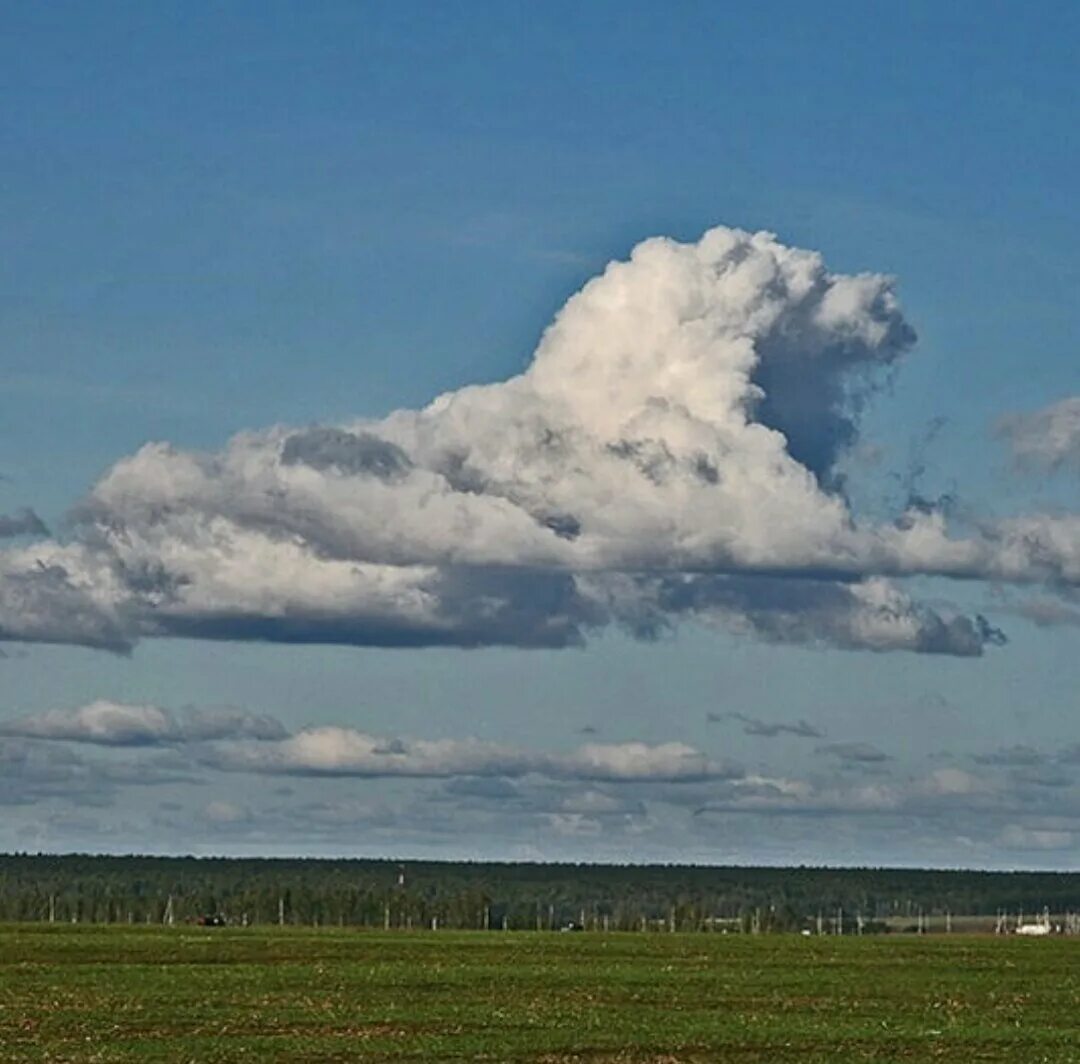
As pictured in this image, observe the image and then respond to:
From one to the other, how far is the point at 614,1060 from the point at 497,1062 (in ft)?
9.11

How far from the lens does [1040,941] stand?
602 ft

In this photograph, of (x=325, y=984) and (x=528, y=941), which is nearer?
(x=325, y=984)

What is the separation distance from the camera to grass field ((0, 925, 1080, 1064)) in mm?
Result: 59844

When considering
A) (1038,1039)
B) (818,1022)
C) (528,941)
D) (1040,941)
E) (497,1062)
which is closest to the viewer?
(497,1062)

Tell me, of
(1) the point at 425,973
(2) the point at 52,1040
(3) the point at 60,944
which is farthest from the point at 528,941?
(2) the point at 52,1040

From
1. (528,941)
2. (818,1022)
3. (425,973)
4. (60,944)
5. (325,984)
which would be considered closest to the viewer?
(818,1022)

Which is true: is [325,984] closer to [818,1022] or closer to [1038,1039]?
[818,1022]

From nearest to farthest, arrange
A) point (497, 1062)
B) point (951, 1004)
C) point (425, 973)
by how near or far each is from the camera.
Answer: point (497, 1062) → point (951, 1004) → point (425, 973)

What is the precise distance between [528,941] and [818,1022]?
9265cm

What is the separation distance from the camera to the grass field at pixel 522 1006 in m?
59.8

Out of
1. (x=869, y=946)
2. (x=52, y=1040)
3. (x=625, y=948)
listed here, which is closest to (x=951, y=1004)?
(x=52, y=1040)

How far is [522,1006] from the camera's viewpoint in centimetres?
7669

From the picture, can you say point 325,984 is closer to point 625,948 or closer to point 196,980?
point 196,980

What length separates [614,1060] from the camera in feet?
188
